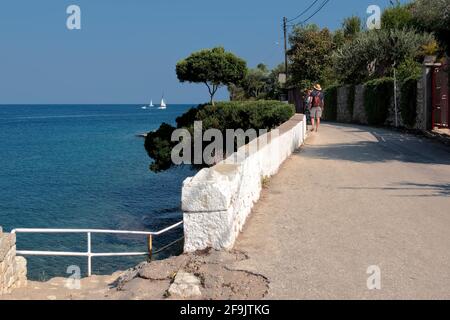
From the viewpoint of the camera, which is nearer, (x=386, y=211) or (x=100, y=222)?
(x=386, y=211)

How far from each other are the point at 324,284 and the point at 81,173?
38.2 metres

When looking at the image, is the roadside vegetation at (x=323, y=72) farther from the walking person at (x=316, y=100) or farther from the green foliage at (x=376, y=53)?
the walking person at (x=316, y=100)

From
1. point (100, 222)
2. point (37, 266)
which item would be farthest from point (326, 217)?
point (100, 222)

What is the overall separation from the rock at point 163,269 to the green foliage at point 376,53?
28354 mm

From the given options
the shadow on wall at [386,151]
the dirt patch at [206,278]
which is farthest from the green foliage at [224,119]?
the dirt patch at [206,278]

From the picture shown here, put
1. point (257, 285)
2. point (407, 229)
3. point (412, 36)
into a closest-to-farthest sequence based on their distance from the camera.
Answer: point (257, 285)
point (407, 229)
point (412, 36)

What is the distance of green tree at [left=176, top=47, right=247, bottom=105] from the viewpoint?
36.3 metres

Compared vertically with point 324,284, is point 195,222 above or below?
above

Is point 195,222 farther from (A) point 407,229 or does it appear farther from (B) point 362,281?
(A) point 407,229

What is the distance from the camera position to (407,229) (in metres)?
7.31

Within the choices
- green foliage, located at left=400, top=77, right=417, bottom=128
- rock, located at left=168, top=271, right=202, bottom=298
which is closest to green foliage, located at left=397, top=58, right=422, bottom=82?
green foliage, located at left=400, top=77, right=417, bottom=128

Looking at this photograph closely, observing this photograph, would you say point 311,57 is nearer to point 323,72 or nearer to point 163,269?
point 323,72

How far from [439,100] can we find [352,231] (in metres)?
14.4

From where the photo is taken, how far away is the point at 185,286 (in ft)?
17.1
